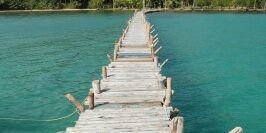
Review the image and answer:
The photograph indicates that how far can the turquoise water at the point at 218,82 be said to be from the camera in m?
25.8

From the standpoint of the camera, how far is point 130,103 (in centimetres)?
2216

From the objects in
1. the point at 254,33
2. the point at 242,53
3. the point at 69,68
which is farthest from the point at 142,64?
the point at 254,33

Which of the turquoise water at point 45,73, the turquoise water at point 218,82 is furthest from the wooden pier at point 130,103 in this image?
the turquoise water at point 45,73

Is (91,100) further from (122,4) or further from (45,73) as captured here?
(122,4)

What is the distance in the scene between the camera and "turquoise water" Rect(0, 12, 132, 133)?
27.0 meters

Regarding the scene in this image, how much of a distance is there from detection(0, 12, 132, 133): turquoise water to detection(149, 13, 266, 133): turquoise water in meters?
7.92

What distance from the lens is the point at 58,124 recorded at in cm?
2502

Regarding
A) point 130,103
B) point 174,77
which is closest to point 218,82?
point 174,77

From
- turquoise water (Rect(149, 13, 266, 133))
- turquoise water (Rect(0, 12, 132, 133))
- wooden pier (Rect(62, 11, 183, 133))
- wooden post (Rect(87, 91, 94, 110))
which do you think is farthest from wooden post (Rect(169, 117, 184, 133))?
turquoise water (Rect(0, 12, 132, 133))

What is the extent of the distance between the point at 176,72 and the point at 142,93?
15.7 m

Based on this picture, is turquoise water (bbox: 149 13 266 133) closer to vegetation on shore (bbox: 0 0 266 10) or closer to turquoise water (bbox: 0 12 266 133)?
turquoise water (bbox: 0 12 266 133)

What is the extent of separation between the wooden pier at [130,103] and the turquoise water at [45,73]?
12.6 feet

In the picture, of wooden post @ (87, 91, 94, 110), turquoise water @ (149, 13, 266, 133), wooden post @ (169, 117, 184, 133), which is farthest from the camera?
turquoise water @ (149, 13, 266, 133)

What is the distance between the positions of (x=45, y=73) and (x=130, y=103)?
18.2m
